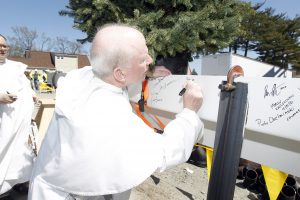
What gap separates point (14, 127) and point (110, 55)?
2.76 metres

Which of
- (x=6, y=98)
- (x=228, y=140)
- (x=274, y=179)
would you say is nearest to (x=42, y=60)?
(x=6, y=98)

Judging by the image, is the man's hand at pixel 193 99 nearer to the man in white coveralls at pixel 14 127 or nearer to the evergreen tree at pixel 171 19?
the man in white coveralls at pixel 14 127

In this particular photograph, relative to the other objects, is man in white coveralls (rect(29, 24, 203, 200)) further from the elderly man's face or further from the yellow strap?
the elderly man's face

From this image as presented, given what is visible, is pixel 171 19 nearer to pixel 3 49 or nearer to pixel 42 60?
pixel 3 49

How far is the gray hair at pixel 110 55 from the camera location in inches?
51.2

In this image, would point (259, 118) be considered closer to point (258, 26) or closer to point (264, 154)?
point (264, 154)

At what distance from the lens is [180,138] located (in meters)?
1.29

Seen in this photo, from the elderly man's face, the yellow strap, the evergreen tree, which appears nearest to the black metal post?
the yellow strap

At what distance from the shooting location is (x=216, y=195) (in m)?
1.83

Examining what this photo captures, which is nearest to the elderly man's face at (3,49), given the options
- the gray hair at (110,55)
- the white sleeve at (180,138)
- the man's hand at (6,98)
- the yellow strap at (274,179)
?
the man's hand at (6,98)

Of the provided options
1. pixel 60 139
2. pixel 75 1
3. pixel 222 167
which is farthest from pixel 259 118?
pixel 75 1
